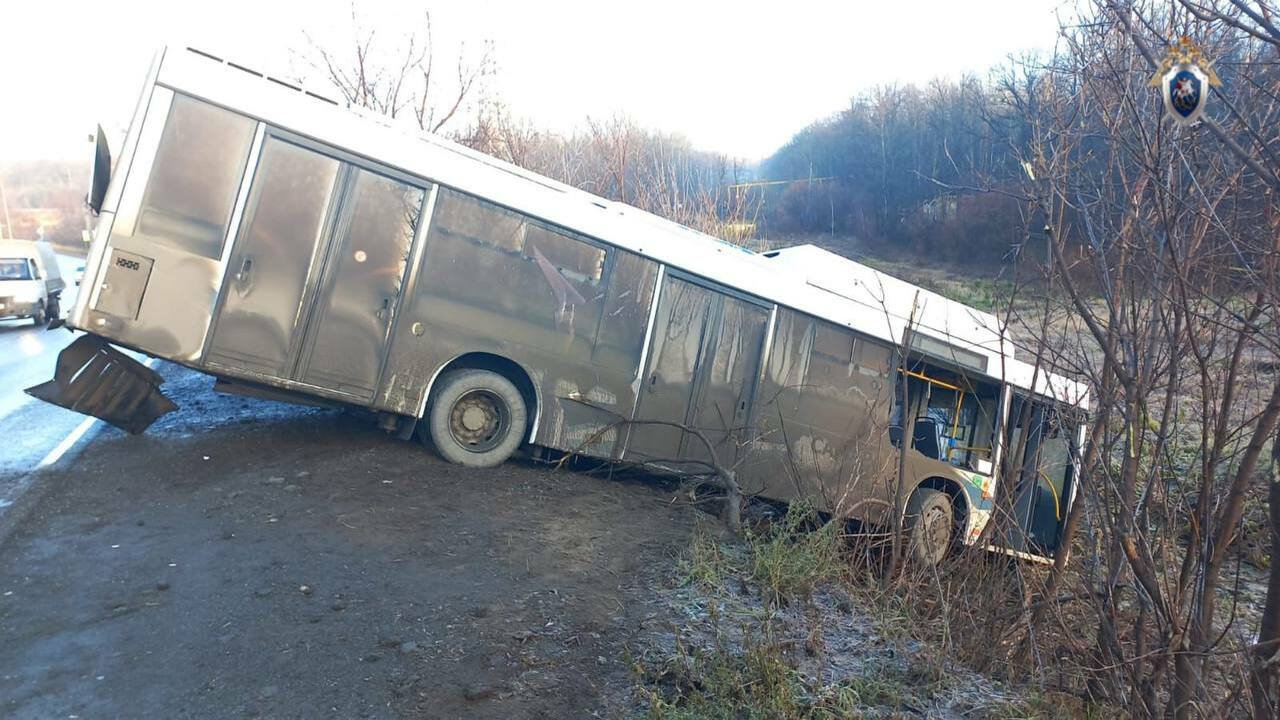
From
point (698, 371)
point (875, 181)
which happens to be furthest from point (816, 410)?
point (875, 181)

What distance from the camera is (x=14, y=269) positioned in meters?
22.3

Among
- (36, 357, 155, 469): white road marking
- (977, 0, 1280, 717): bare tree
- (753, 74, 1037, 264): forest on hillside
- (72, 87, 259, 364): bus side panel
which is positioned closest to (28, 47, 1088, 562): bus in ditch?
(72, 87, 259, 364): bus side panel

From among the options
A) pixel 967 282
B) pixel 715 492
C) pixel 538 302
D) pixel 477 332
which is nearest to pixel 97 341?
pixel 477 332

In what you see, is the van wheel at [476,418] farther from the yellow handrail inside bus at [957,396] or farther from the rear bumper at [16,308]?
the rear bumper at [16,308]

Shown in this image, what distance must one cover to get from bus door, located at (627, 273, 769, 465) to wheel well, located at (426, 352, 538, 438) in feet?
3.59

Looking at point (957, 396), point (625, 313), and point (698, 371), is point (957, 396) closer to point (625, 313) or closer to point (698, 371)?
point (698, 371)

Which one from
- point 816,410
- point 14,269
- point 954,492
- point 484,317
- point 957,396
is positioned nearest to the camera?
point 484,317

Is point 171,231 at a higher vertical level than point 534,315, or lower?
lower

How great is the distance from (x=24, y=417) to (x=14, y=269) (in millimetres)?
14846

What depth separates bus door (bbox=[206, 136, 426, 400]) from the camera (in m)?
7.47

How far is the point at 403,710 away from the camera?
157 inches

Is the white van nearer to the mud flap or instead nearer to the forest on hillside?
the mud flap

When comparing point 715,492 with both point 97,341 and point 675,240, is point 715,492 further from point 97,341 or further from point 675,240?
Result: point 97,341

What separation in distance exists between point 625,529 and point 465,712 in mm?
3342
